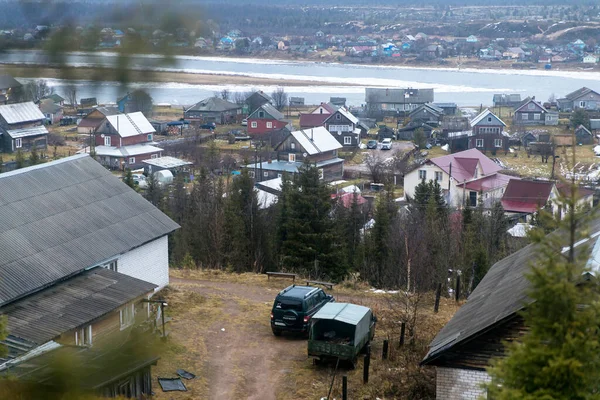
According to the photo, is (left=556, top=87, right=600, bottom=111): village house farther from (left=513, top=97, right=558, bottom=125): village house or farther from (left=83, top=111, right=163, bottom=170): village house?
(left=83, top=111, right=163, bottom=170): village house

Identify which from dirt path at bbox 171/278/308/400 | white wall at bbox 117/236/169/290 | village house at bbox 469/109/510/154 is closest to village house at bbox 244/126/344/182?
village house at bbox 469/109/510/154

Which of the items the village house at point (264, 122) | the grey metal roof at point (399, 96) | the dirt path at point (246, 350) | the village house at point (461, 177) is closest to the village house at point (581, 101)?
the grey metal roof at point (399, 96)

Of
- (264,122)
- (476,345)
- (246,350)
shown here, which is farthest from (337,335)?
(264,122)

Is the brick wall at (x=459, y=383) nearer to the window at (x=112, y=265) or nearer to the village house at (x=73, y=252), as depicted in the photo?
the village house at (x=73, y=252)

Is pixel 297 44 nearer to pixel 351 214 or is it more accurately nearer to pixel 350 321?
pixel 351 214

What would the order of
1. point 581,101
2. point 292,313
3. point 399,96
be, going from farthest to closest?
1. point 399,96
2. point 581,101
3. point 292,313

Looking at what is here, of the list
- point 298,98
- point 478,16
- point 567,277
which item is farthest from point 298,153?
point 478,16

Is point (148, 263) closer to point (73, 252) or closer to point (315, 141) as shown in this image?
point (73, 252)

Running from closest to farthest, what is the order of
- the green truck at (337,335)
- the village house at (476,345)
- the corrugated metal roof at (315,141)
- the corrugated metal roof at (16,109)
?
the corrugated metal roof at (16,109), the village house at (476,345), the green truck at (337,335), the corrugated metal roof at (315,141)
